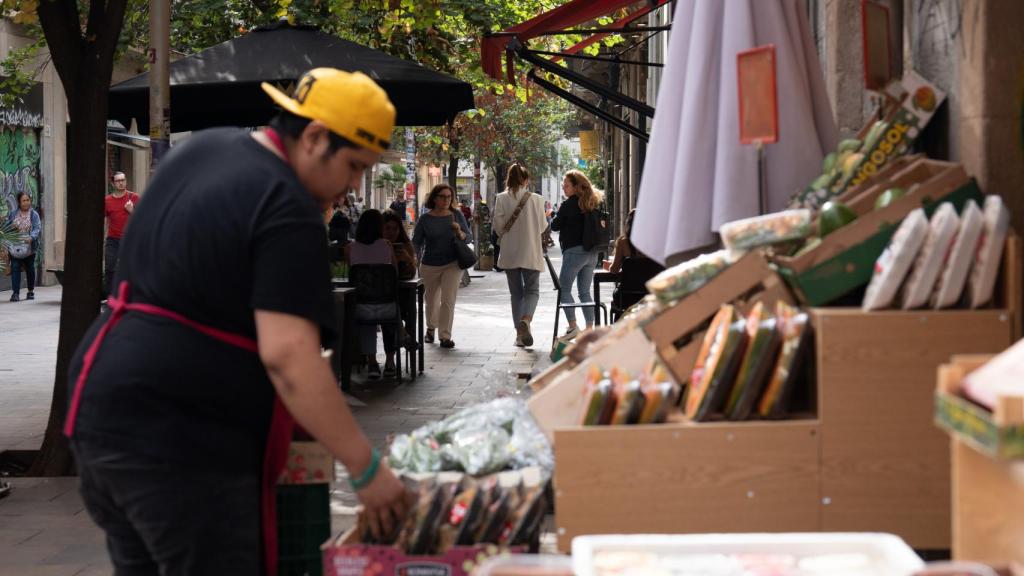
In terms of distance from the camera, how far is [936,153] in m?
5.02

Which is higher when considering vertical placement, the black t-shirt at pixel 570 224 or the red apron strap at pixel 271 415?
the black t-shirt at pixel 570 224

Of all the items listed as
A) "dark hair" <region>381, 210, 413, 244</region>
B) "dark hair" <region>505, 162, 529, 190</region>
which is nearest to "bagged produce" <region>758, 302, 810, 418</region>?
"dark hair" <region>381, 210, 413, 244</region>

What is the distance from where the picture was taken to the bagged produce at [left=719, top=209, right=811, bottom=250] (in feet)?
13.2

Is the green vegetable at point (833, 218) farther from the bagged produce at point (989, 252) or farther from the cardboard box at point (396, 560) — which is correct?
the cardboard box at point (396, 560)

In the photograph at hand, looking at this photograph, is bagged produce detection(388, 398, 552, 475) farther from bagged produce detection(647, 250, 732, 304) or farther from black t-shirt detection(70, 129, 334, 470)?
black t-shirt detection(70, 129, 334, 470)

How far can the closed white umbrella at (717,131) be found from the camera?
4.95 metres

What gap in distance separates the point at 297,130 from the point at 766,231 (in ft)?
5.20

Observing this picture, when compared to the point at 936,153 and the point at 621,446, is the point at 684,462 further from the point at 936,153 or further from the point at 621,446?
the point at 936,153

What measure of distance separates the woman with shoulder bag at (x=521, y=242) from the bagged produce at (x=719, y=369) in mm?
10498

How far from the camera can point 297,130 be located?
3092mm

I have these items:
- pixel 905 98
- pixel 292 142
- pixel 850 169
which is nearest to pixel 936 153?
pixel 905 98

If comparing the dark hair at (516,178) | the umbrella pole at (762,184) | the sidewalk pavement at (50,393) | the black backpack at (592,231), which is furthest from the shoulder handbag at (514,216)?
the umbrella pole at (762,184)

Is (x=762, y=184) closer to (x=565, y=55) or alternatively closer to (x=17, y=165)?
(x=565, y=55)

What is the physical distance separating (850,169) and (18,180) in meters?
23.8
